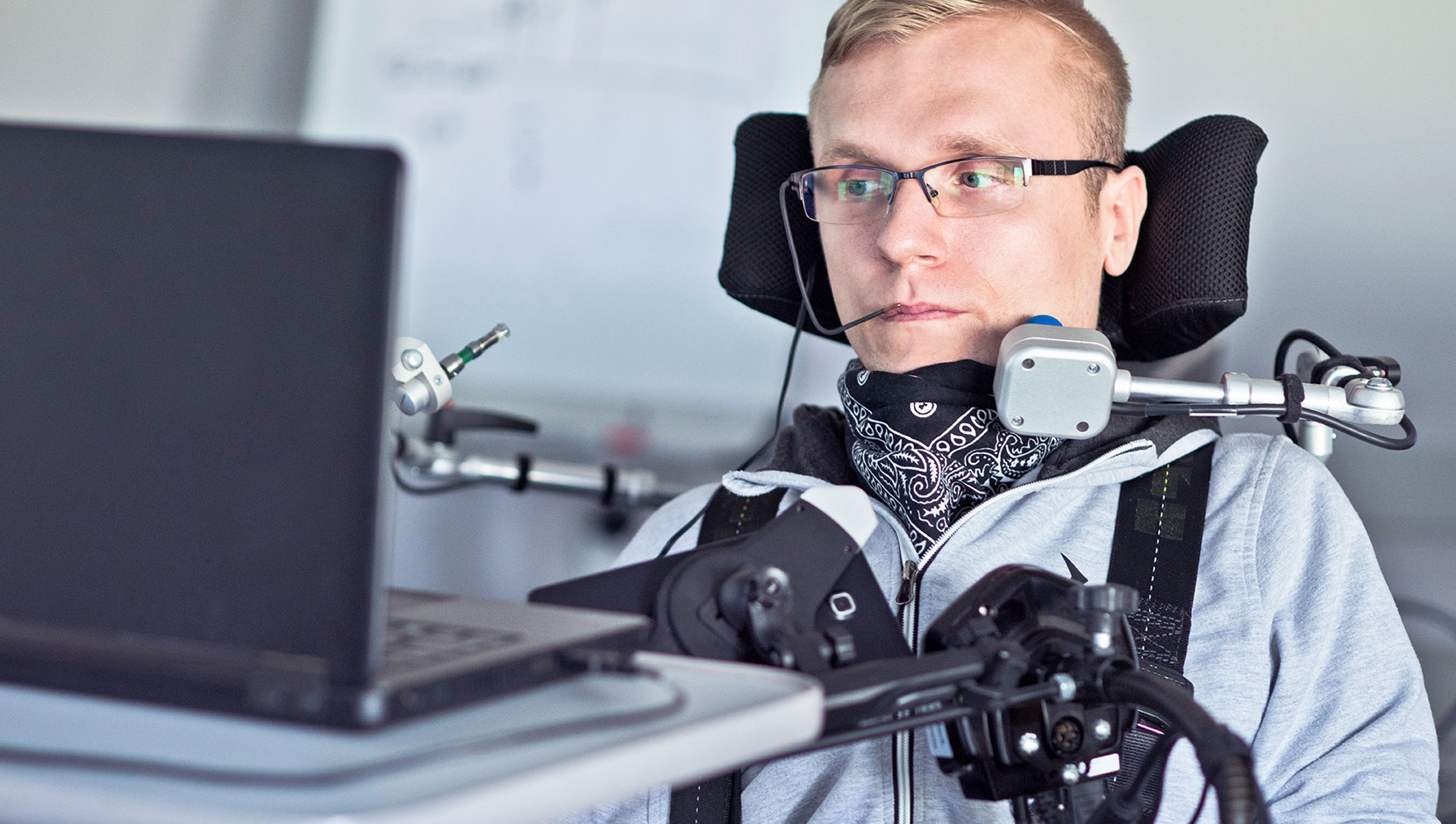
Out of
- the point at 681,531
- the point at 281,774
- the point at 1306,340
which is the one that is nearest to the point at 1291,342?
the point at 1306,340

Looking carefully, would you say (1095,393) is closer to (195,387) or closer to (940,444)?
(940,444)

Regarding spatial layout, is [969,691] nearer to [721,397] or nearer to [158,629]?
[158,629]

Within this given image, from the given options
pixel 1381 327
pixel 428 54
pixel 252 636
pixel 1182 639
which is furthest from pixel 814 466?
pixel 428 54

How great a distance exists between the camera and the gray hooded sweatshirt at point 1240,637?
1072 millimetres

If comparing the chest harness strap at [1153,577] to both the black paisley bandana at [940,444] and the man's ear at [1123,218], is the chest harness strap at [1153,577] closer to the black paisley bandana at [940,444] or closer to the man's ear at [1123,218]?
the black paisley bandana at [940,444]

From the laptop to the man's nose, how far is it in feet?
2.55

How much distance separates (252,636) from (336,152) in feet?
0.72

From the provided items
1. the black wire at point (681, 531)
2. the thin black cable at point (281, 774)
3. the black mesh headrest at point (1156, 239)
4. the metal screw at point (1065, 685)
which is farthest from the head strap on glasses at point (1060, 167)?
the thin black cable at point (281, 774)

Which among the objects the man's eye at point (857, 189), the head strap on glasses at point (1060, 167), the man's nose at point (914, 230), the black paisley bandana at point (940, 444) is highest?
the head strap on glasses at point (1060, 167)

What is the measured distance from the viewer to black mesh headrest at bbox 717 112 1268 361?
129cm

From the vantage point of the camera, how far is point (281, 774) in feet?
1.49

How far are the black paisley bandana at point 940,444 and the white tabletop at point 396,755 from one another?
66 cm

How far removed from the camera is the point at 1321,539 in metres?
1.17

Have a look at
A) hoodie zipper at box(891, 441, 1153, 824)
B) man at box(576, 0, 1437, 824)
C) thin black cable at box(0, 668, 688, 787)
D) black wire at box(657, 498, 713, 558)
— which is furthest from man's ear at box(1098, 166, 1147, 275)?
thin black cable at box(0, 668, 688, 787)
